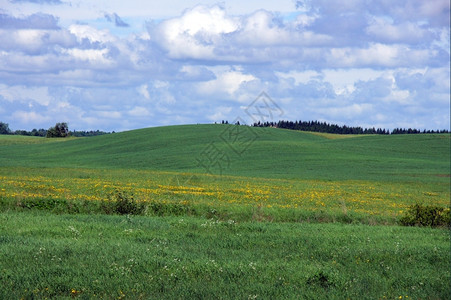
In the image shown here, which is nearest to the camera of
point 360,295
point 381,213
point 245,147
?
point 360,295

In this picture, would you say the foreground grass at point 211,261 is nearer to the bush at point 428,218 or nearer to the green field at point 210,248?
the green field at point 210,248

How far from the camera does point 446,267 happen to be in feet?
45.8

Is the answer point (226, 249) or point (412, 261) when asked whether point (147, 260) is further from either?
point (412, 261)

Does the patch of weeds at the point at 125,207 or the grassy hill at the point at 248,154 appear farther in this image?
the grassy hill at the point at 248,154

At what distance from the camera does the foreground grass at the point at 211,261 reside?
1082cm

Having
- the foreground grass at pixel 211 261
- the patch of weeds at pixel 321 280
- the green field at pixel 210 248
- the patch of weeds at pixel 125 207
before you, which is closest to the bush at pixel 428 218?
the green field at pixel 210 248

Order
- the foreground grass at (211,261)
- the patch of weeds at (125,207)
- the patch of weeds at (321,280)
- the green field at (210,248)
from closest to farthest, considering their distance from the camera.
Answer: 1. the foreground grass at (211,261)
2. the green field at (210,248)
3. the patch of weeds at (321,280)
4. the patch of weeds at (125,207)

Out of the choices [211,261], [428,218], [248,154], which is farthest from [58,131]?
[211,261]

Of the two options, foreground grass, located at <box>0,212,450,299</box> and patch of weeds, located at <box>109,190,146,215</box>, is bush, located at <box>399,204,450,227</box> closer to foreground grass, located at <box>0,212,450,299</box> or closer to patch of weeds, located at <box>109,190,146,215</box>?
foreground grass, located at <box>0,212,450,299</box>

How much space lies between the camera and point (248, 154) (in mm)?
81250

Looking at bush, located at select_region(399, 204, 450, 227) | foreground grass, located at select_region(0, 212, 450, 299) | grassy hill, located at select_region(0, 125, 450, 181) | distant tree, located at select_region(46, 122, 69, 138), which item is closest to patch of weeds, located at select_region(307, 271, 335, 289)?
foreground grass, located at select_region(0, 212, 450, 299)

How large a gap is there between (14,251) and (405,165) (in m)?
69.2

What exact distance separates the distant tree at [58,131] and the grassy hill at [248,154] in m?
46.2

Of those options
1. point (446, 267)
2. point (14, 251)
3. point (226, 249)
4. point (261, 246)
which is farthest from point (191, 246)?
point (446, 267)
